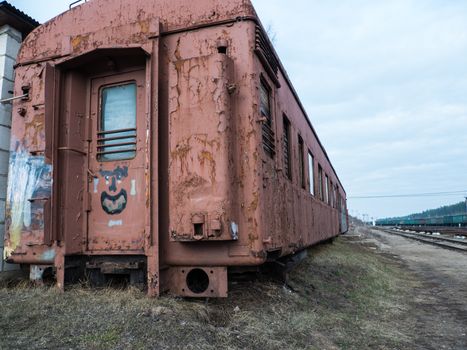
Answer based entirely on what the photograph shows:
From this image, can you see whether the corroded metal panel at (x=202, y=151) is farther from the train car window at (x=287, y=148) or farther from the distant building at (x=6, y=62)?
the distant building at (x=6, y=62)

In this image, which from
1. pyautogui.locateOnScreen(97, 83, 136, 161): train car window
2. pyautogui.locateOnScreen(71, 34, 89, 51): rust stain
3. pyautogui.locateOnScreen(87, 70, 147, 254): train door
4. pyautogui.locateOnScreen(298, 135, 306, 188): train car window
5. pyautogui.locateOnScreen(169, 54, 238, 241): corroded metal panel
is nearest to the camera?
pyautogui.locateOnScreen(169, 54, 238, 241): corroded metal panel

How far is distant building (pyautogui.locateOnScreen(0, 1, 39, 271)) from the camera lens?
5.05m

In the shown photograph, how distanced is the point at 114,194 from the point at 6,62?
2.49 m

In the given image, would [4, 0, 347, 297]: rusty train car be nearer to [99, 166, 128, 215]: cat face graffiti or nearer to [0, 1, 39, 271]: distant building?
[99, 166, 128, 215]: cat face graffiti

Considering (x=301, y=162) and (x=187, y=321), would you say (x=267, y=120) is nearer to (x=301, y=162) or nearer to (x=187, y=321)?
(x=187, y=321)

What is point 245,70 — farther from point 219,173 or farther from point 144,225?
point 144,225

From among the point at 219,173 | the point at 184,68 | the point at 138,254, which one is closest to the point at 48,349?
the point at 138,254

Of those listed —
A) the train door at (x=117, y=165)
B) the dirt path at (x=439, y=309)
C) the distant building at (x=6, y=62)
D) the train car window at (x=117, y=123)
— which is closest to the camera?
the train door at (x=117, y=165)

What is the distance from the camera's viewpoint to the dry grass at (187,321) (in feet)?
10.4

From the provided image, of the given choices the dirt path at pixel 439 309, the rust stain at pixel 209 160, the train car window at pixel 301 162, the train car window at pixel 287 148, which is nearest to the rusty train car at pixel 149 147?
the rust stain at pixel 209 160

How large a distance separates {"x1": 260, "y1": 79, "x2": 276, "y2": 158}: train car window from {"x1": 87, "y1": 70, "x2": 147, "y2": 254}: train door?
1308 mm

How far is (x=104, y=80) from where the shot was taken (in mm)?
4656

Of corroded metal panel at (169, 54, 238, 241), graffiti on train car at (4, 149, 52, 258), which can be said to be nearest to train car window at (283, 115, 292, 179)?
corroded metal panel at (169, 54, 238, 241)

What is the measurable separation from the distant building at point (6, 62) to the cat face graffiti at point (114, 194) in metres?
1.55
